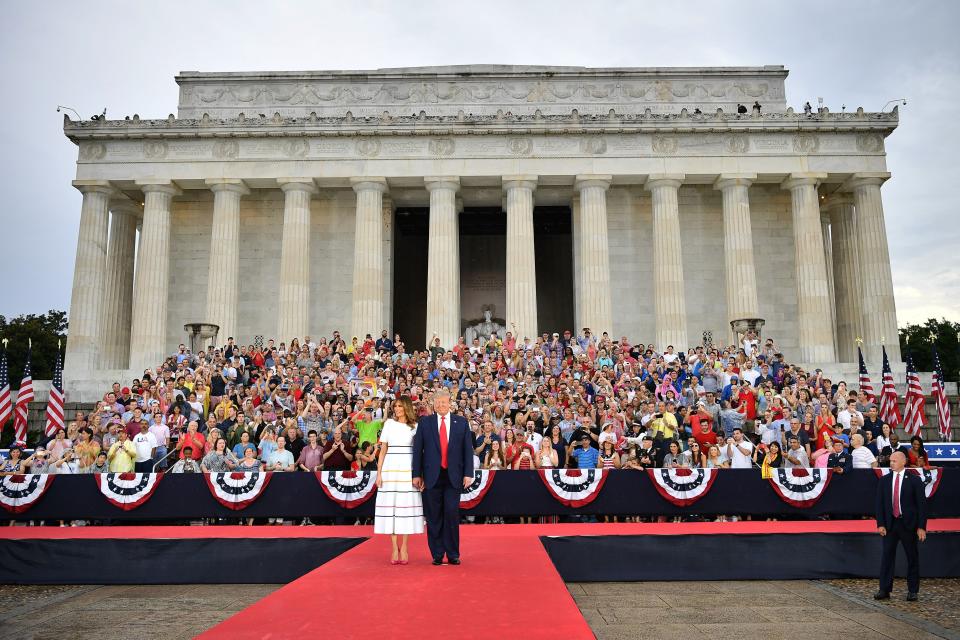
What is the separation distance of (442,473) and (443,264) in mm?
26516

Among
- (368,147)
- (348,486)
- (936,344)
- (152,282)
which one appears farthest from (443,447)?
(936,344)

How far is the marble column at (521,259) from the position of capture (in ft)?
115

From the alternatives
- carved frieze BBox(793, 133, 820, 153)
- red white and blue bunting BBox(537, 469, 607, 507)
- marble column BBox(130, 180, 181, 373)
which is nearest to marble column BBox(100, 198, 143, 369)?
marble column BBox(130, 180, 181, 373)

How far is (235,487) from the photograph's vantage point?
14555 millimetres

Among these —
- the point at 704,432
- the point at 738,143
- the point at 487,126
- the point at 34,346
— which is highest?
the point at 487,126

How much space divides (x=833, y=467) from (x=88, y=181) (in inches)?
1390

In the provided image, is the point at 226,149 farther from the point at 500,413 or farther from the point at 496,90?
the point at 500,413

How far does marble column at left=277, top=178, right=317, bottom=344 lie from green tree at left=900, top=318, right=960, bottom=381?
53490 mm

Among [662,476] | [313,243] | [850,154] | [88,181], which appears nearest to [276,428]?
[662,476]

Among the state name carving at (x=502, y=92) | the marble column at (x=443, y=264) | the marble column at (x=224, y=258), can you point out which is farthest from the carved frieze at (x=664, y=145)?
the marble column at (x=224, y=258)

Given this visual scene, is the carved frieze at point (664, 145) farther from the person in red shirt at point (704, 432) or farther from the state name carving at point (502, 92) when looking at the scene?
the person in red shirt at point (704, 432)

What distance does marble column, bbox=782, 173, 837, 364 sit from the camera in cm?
3491

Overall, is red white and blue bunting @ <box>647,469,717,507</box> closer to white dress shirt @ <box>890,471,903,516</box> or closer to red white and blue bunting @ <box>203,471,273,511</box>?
white dress shirt @ <box>890,471,903,516</box>

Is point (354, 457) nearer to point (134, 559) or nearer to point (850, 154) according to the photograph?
point (134, 559)
